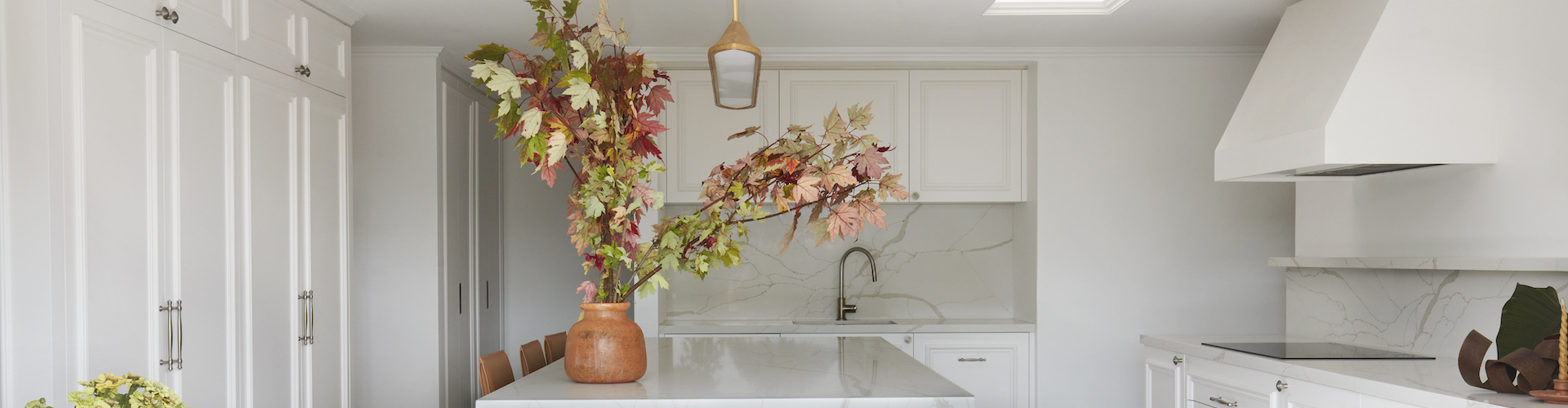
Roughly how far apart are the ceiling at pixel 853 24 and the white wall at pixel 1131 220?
7.9 inches

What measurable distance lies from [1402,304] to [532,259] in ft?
13.9

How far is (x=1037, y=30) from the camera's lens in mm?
3645

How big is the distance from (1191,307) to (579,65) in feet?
10.9

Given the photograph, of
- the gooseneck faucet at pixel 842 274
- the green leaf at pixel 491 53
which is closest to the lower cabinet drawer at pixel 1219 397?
the gooseneck faucet at pixel 842 274

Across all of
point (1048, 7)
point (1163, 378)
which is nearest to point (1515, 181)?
point (1163, 378)

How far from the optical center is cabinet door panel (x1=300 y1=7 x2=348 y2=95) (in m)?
3.01

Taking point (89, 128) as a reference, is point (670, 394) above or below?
below

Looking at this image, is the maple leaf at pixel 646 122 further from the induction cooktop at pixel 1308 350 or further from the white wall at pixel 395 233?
the white wall at pixel 395 233

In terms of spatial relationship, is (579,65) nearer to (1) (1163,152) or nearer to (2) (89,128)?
(2) (89,128)

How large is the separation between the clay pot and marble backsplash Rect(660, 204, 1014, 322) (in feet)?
8.46

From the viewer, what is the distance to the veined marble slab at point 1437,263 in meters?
2.33

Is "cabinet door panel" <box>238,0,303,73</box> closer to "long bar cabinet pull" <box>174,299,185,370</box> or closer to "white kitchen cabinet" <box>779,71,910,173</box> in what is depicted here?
"long bar cabinet pull" <box>174,299,185,370</box>

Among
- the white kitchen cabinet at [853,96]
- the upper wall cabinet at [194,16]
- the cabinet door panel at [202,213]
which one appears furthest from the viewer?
the white kitchen cabinet at [853,96]

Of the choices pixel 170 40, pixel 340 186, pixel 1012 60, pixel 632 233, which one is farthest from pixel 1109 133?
pixel 170 40
